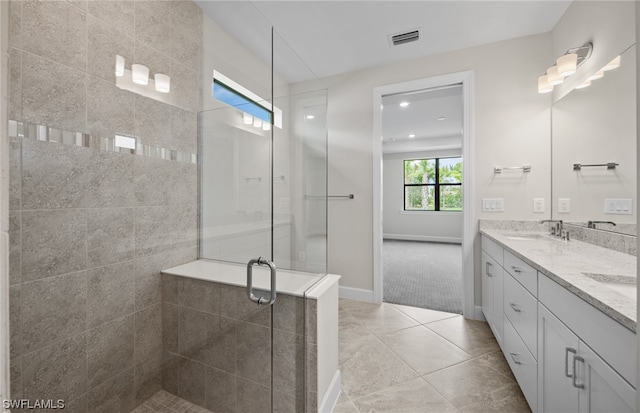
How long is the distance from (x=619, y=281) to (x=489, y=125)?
1.84 meters

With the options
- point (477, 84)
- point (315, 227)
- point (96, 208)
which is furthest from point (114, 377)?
point (477, 84)

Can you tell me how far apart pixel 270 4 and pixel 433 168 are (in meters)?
6.23

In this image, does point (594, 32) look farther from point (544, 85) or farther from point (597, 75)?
point (544, 85)

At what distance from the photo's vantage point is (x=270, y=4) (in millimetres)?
1988

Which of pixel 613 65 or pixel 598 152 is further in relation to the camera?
pixel 598 152

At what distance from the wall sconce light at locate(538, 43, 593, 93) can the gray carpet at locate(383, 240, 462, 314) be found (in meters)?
2.21

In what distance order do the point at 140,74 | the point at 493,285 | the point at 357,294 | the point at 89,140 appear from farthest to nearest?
the point at 357,294
the point at 493,285
the point at 140,74
the point at 89,140

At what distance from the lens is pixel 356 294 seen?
9.87 feet

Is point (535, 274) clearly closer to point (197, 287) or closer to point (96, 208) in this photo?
point (197, 287)

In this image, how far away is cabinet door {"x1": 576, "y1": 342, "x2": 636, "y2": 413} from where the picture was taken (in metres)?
0.69

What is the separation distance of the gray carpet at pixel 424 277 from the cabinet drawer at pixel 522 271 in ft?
4.00

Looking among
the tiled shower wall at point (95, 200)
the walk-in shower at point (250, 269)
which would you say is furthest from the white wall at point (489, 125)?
the tiled shower wall at point (95, 200)

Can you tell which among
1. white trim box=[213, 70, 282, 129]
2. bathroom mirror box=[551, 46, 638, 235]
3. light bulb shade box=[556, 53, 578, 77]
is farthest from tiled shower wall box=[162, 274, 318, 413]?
light bulb shade box=[556, 53, 578, 77]

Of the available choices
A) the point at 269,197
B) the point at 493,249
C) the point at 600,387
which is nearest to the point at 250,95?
the point at 269,197
